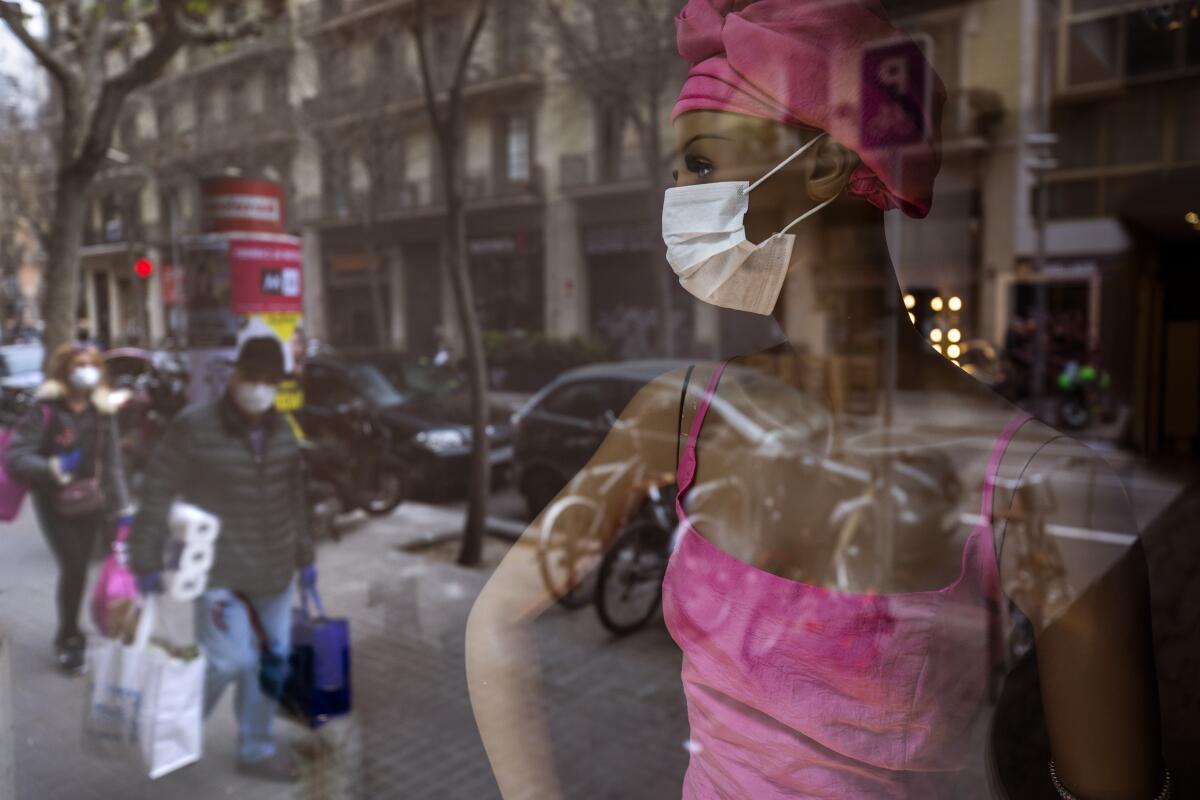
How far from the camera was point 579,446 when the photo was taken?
3.58 metres

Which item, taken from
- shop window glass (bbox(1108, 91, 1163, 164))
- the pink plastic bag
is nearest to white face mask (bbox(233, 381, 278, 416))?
the pink plastic bag

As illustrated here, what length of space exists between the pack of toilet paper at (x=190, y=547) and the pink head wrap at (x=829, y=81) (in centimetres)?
317

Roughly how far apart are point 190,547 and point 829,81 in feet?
11.0

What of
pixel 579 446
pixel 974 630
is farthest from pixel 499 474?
pixel 974 630

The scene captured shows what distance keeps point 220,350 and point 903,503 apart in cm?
285

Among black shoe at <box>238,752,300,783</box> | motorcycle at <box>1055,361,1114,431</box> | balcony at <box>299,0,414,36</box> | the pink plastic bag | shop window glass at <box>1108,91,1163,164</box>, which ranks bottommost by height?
black shoe at <box>238,752,300,783</box>

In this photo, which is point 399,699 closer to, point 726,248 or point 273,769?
point 273,769

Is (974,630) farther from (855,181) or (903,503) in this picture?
(903,503)

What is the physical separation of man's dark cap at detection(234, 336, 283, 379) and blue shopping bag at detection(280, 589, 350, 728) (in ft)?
3.52

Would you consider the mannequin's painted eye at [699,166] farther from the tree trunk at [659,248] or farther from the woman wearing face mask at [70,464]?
the woman wearing face mask at [70,464]

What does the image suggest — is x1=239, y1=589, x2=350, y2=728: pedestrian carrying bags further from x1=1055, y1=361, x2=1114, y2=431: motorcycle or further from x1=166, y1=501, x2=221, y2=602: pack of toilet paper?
x1=1055, y1=361, x2=1114, y2=431: motorcycle

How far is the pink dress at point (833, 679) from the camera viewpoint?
930mm

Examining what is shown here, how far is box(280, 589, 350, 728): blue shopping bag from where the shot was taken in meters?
3.75

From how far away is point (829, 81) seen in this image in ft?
3.20
